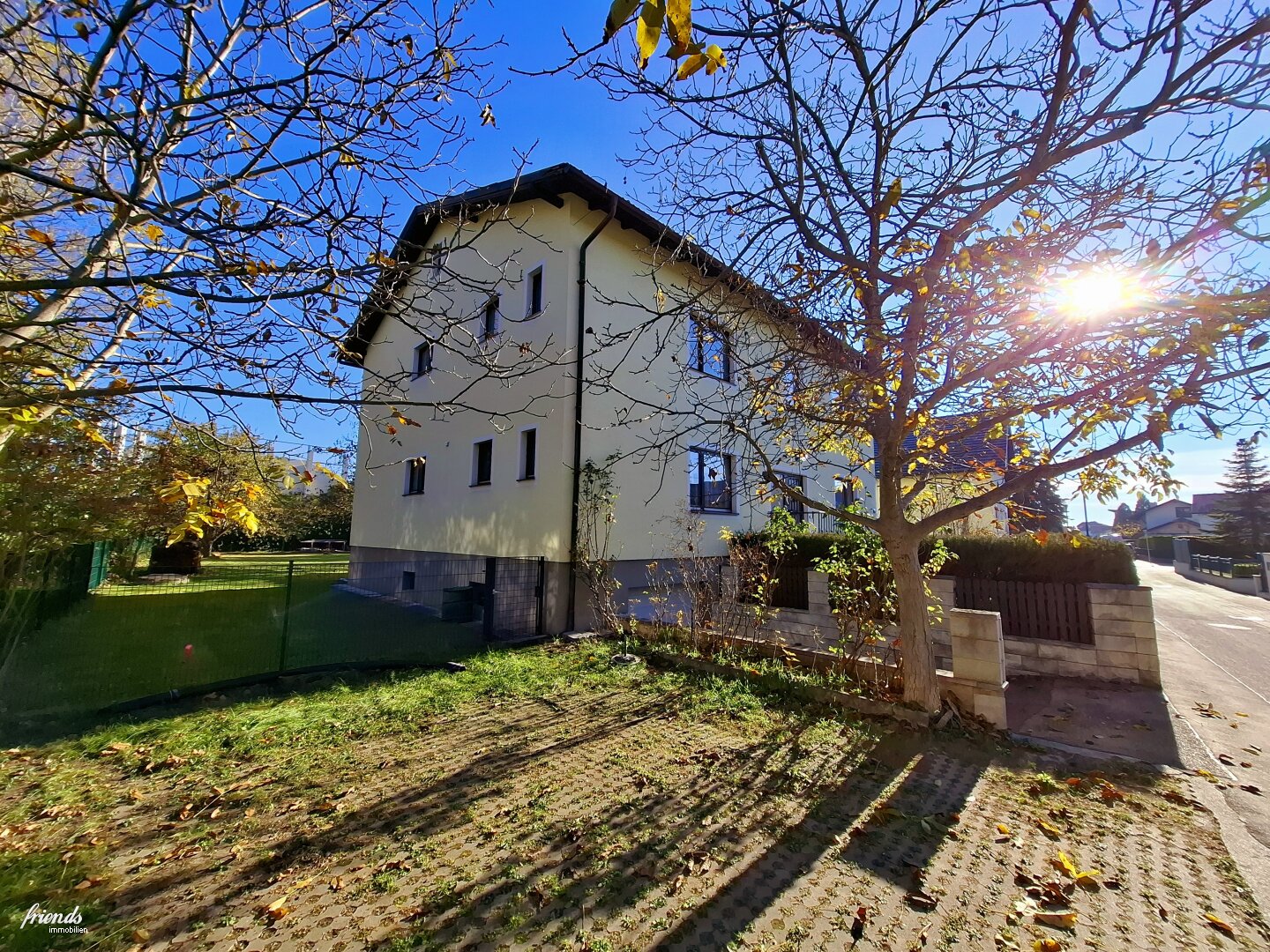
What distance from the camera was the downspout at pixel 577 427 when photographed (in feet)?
29.8

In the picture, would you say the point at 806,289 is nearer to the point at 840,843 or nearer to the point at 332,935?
the point at 840,843

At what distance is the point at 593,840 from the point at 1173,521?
87.3 meters

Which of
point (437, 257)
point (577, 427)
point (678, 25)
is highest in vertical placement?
point (577, 427)

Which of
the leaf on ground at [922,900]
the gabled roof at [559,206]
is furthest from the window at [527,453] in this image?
the leaf on ground at [922,900]

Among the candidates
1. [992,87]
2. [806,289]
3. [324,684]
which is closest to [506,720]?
[324,684]

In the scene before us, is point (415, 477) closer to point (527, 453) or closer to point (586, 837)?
point (527, 453)

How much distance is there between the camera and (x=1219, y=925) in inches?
98.3

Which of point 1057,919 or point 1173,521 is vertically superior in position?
point 1173,521

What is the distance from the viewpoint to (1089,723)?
5324 mm

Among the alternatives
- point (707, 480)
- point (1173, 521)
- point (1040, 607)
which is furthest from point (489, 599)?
point (1173, 521)

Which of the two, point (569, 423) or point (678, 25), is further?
point (569, 423)

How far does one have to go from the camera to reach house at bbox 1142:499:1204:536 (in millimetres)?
57153

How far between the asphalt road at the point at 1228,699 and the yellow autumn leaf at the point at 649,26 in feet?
16.6

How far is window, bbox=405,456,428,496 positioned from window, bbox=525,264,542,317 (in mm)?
5163
